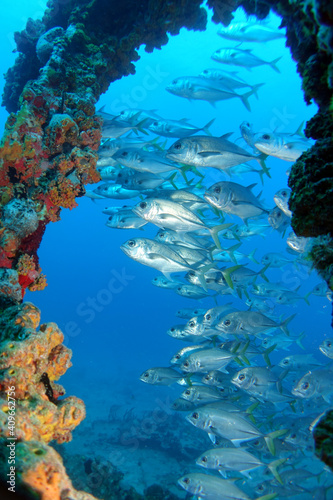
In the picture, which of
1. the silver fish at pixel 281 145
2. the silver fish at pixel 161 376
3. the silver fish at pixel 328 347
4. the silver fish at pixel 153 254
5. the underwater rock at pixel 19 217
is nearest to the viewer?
the underwater rock at pixel 19 217

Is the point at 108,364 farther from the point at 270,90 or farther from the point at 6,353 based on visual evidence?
the point at 270,90

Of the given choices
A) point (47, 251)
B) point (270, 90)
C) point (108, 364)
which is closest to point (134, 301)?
point (47, 251)

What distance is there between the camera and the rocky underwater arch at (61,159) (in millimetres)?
1699

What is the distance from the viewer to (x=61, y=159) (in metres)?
3.93

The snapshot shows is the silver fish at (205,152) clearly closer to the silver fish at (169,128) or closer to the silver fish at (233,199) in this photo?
the silver fish at (233,199)

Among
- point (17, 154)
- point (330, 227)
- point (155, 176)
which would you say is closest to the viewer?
point (330, 227)

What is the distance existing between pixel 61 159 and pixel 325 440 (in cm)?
404

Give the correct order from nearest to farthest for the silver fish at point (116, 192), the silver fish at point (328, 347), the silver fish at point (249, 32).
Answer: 1. the silver fish at point (328, 347)
2. the silver fish at point (116, 192)
3. the silver fish at point (249, 32)

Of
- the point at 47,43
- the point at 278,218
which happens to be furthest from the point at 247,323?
the point at 47,43

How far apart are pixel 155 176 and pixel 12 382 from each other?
4444 millimetres

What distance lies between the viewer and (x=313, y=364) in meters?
6.59

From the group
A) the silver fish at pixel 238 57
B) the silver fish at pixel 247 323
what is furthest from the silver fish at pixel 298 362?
the silver fish at pixel 238 57

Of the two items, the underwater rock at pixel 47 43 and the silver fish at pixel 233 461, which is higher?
the underwater rock at pixel 47 43

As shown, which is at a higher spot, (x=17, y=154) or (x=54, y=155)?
(x=54, y=155)
